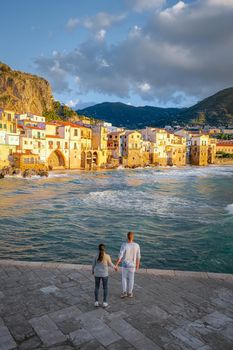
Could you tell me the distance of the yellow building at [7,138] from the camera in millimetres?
55944

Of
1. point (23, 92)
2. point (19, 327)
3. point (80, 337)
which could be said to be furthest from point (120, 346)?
point (23, 92)

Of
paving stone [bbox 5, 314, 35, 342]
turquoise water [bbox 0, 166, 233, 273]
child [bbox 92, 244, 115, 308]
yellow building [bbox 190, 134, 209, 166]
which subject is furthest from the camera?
yellow building [bbox 190, 134, 209, 166]

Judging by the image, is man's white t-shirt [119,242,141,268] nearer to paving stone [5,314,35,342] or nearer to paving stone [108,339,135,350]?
paving stone [108,339,135,350]

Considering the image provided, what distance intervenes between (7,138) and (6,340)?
5596 centimetres

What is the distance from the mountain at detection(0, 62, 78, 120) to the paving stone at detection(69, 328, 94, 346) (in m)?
100

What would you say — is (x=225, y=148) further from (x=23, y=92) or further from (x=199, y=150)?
(x=23, y=92)

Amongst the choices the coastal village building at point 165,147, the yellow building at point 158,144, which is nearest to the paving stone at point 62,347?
the coastal village building at point 165,147

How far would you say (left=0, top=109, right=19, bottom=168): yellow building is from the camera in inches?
2203

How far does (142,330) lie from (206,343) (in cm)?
120

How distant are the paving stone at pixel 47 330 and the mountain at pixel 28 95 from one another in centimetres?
9988

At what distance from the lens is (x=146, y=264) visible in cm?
1260

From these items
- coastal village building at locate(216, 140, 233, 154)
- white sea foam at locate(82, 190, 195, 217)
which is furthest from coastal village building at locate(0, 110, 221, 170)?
white sea foam at locate(82, 190, 195, 217)

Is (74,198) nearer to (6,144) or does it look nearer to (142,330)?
(142,330)

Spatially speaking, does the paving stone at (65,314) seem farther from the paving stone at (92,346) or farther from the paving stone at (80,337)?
the paving stone at (92,346)
